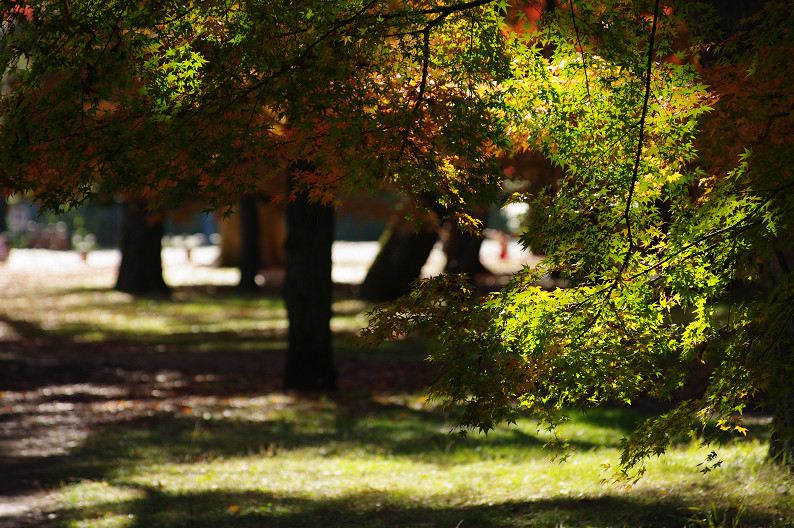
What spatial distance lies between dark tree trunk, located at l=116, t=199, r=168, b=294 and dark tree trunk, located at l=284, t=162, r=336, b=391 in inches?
499

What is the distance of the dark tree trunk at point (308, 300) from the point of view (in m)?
12.0

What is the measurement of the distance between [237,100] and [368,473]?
473 cm

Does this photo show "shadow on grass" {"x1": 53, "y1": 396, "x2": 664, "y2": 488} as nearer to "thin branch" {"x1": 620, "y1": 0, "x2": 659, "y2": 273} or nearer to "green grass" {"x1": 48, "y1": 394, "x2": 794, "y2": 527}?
"green grass" {"x1": 48, "y1": 394, "x2": 794, "y2": 527}

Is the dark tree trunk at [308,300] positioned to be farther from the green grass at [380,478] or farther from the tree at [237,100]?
the tree at [237,100]

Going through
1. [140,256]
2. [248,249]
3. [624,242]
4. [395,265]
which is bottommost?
[140,256]

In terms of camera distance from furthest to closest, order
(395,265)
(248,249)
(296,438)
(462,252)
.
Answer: (462,252) → (248,249) → (395,265) → (296,438)

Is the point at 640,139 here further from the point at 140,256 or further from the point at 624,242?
the point at 140,256

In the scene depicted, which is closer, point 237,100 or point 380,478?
point 237,100

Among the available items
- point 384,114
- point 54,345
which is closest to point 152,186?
point 384,114

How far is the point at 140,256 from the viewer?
24.5 meters

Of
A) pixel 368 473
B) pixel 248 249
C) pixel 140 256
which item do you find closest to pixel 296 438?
pixel 368 473

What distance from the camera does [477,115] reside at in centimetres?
456

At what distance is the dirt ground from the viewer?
8.69m

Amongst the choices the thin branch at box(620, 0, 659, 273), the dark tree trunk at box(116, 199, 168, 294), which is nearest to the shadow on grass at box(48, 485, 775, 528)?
the thin branch at box(620, 0, 659, 273)
